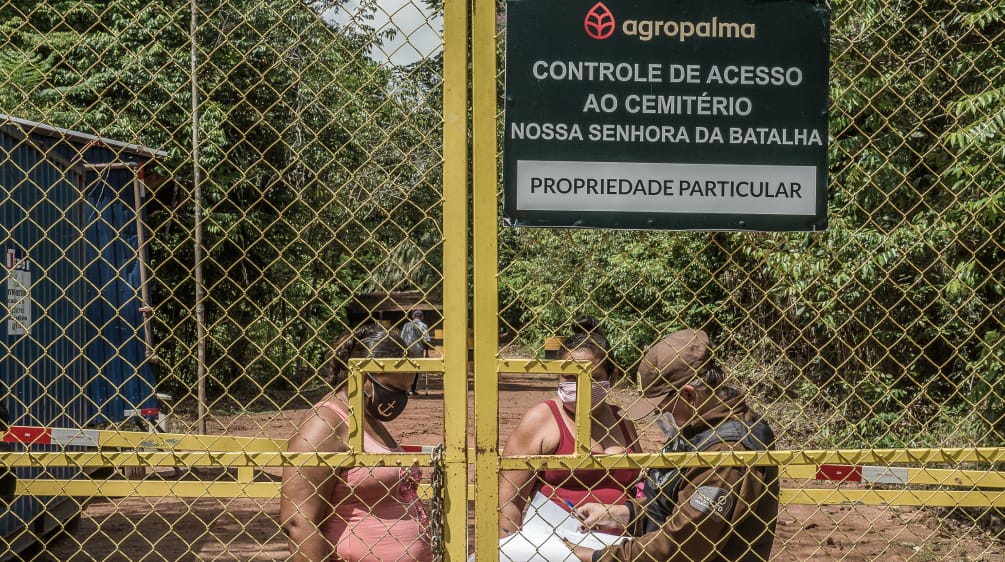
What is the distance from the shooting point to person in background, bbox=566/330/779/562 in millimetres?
2732

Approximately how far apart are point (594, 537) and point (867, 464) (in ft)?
3.08

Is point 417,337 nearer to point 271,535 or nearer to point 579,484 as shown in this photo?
point 271,535

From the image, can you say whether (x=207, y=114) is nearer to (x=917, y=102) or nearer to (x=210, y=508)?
(x=210, y=508)

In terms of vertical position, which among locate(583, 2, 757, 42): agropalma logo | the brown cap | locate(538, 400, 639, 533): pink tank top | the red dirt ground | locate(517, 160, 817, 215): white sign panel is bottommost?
the red dirt ground

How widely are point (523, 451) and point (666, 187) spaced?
1.45 meters

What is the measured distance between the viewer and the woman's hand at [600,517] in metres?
3.18

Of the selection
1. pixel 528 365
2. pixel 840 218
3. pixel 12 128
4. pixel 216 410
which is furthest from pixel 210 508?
pixel 216 410

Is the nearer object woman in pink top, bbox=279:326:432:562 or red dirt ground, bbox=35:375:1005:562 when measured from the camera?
woman in pink top, bbox=279:326:432:562

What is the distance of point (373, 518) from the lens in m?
3.11

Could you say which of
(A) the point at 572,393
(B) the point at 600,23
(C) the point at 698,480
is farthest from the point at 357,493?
(B) the point at 600,23

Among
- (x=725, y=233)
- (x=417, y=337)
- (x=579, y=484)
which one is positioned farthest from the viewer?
(x=417, y=337)

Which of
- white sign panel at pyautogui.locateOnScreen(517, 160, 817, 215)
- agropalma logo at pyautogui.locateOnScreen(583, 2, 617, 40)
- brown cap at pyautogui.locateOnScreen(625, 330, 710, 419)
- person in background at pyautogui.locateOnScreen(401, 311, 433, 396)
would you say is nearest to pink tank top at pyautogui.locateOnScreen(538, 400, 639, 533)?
brown cap at pyautogui.locateOnScreen(625, 330, 710, 419)

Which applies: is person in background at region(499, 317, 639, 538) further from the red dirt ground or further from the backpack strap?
the red dirt ground

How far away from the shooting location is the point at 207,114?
1405 centimetres
